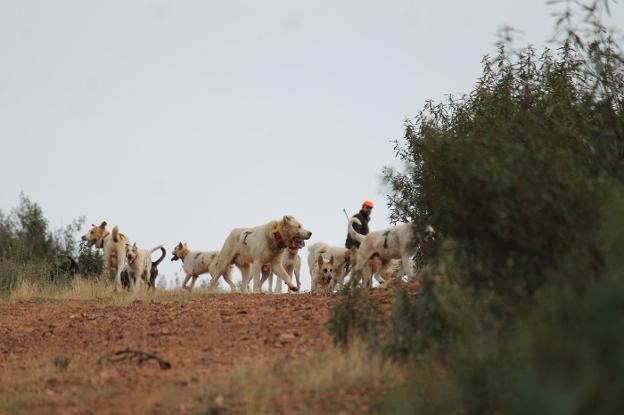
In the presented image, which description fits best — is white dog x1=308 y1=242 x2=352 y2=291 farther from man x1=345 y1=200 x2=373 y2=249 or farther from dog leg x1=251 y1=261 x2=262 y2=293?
dog leg x1=251 y1=261 x2=262 y2=293

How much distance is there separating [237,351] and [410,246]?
26.6ft

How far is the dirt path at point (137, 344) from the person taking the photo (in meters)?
9.70

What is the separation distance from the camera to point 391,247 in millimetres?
19625

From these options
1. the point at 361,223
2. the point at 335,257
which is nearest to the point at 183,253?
the point at 335,257

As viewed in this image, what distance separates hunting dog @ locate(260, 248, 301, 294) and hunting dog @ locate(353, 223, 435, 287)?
312cm

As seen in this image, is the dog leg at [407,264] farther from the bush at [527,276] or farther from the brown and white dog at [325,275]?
the bush at [527,276]

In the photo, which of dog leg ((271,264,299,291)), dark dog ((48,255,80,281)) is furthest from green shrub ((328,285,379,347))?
dark dog ((48,255,80,281))

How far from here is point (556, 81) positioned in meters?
15.0

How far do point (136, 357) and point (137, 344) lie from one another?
0.91 m

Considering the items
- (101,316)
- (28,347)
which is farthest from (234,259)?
(28,347)

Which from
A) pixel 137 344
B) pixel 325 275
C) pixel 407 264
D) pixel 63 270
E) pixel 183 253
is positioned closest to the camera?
pixel 137 344

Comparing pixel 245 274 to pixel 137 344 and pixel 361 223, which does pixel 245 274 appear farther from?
pixel 137 344

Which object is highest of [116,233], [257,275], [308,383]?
[116,233]

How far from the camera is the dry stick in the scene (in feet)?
34.7
